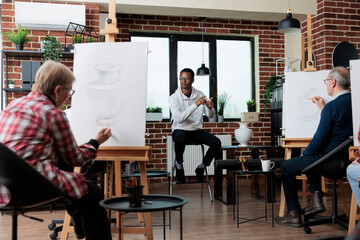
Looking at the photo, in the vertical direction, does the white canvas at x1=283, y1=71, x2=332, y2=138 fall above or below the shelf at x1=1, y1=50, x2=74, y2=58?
below

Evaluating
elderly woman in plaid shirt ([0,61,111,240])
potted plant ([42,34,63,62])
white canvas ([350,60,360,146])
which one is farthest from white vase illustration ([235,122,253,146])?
elderly woman in plaid shirt ([0,61,111,240])

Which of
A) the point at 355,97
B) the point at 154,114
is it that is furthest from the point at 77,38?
the point at 355,97

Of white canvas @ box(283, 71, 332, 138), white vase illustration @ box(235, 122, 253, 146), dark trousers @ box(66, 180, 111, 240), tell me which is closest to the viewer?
dark trousers @ box(66, 180, 111, 240)

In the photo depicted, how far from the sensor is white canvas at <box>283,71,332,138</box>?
146 inches

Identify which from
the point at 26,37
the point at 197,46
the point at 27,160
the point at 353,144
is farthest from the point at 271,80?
the point at 27,160

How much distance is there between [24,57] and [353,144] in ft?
11.9

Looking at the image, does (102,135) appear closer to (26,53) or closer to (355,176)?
(355,176)

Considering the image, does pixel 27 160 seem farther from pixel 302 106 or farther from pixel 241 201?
pixel 241 201

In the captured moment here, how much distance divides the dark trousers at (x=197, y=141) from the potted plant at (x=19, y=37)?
1.99 meters

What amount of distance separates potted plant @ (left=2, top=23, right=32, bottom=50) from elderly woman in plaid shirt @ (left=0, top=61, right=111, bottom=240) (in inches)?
104

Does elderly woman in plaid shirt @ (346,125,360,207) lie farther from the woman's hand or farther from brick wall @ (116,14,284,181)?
brick wall @ (116,14,284,181)

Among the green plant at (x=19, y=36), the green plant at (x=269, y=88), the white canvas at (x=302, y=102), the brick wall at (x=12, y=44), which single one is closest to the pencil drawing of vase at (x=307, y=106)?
the white canvas at (x=302, y=102)

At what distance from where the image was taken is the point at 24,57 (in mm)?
4566

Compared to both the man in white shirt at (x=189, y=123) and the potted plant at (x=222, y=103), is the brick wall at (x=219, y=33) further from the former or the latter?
the man in white shirt at (x=189, y=123)
